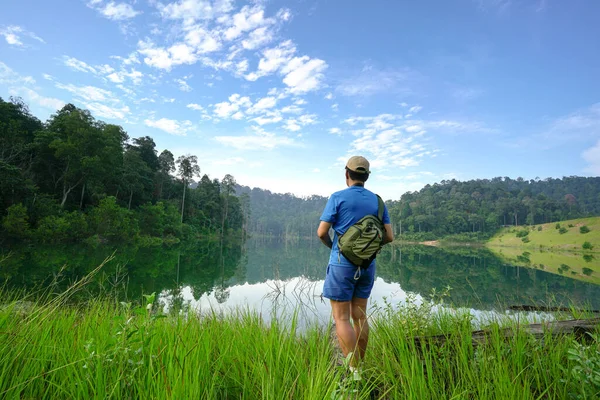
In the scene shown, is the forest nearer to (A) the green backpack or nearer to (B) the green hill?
(B) the green hill

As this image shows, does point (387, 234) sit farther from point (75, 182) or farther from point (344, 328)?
point (75, 182)

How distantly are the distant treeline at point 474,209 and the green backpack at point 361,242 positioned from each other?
91676mm

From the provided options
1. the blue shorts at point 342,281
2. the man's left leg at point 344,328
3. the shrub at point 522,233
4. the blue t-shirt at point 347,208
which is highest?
the blue t-shirt at point 347,208

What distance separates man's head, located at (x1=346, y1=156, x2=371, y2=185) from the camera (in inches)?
99.7

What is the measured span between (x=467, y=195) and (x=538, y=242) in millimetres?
55854

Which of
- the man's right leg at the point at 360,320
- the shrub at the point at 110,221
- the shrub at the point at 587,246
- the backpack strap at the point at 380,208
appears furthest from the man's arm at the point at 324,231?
the shrub at the point at 587,246

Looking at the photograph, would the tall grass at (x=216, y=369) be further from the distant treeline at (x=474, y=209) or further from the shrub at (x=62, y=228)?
the distant treeline at (x=474, y=209)

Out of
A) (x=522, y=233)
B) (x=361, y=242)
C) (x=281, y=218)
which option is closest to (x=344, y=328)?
(x=361, y=242)

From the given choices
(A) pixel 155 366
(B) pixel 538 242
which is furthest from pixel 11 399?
(B) pixel 538 242

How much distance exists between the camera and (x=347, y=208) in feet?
7.94

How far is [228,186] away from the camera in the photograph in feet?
201

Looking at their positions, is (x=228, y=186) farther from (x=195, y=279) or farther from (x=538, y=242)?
(x=538, y=242)

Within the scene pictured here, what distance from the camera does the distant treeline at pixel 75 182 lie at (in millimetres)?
20531

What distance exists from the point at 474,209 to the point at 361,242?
377 feet
